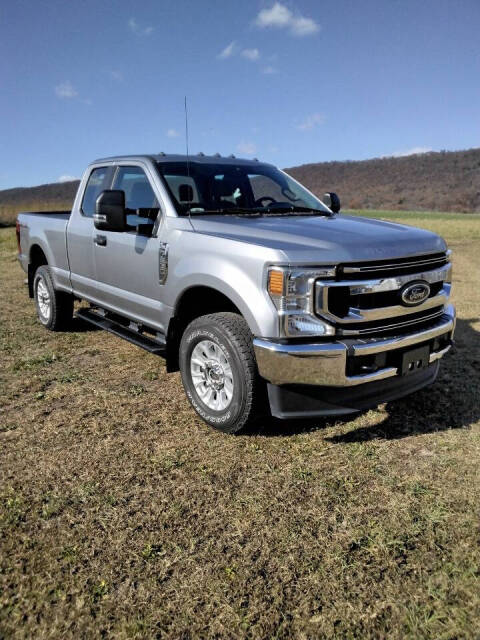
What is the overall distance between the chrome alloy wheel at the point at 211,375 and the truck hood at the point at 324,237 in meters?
0.80

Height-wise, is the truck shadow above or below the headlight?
below

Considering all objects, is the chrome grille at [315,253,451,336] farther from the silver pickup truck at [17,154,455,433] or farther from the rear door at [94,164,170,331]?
the rear door at [94,164,170,331]

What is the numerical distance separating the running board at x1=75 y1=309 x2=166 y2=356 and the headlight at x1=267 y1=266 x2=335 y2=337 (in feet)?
4.39

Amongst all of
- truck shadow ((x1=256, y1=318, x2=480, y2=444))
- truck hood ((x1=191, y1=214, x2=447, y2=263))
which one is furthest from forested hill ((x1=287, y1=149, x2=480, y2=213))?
truck hood ((x1=191, y1=214, x2=447, y2=263))

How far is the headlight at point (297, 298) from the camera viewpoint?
2803 mm

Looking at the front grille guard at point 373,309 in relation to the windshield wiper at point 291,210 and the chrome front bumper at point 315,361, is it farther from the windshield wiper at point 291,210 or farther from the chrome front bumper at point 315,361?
the windshield wiper at point 291,210

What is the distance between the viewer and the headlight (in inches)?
110

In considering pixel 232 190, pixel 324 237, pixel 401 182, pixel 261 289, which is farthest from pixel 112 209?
pixel 401 182

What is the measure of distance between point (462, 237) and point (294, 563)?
847 inches

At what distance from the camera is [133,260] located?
4.11m

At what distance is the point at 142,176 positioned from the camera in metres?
4.23

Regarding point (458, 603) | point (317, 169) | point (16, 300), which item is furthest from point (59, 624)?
point (317, 169)

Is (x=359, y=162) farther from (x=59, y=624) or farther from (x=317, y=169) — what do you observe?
(x=59, y=624)

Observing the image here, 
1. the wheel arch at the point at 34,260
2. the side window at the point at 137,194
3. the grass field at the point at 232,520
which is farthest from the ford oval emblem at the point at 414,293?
the wheel arch at the point at 34,260
